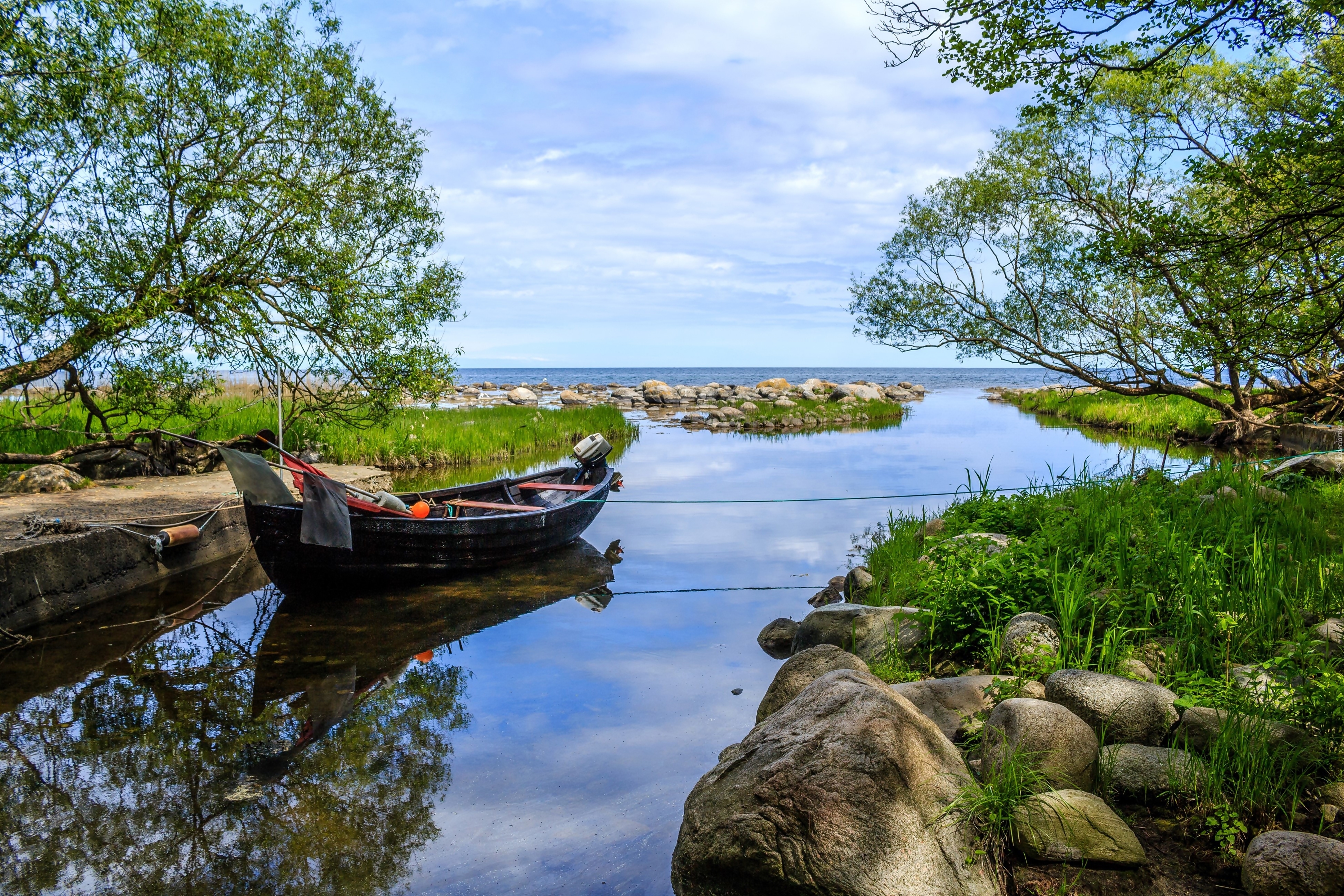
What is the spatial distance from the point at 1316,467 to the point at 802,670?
8346 millimetres

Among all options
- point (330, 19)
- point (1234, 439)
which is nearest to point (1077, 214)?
point (1234, 439)

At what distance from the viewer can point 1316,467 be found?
9.73 m

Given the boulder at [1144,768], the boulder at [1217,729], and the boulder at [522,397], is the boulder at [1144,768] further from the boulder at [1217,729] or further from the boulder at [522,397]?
the boulder at [522,397]

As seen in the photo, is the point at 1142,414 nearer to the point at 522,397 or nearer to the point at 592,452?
the point at 592,452

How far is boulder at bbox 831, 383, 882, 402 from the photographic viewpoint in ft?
132

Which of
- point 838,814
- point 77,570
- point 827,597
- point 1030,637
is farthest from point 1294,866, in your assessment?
point 77,570

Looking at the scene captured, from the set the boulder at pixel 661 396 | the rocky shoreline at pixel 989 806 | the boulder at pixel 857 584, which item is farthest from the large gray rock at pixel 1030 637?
the boulder at pixel 661 396

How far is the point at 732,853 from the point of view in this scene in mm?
3576

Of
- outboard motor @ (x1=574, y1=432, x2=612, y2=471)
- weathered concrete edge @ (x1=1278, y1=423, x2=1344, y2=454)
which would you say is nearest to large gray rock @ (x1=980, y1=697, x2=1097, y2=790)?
outboard motor @ (x1=574, y1=432, x2=612, y2=471)

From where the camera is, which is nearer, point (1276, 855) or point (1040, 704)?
point (1276, 855)

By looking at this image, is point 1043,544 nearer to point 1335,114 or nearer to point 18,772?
point 1335,114

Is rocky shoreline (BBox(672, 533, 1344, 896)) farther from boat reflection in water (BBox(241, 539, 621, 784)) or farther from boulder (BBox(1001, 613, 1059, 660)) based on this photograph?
boat reflection in water (BBox(241, 539, 621, 784))

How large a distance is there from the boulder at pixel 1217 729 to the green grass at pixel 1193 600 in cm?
4

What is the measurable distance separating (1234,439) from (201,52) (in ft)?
63.7
